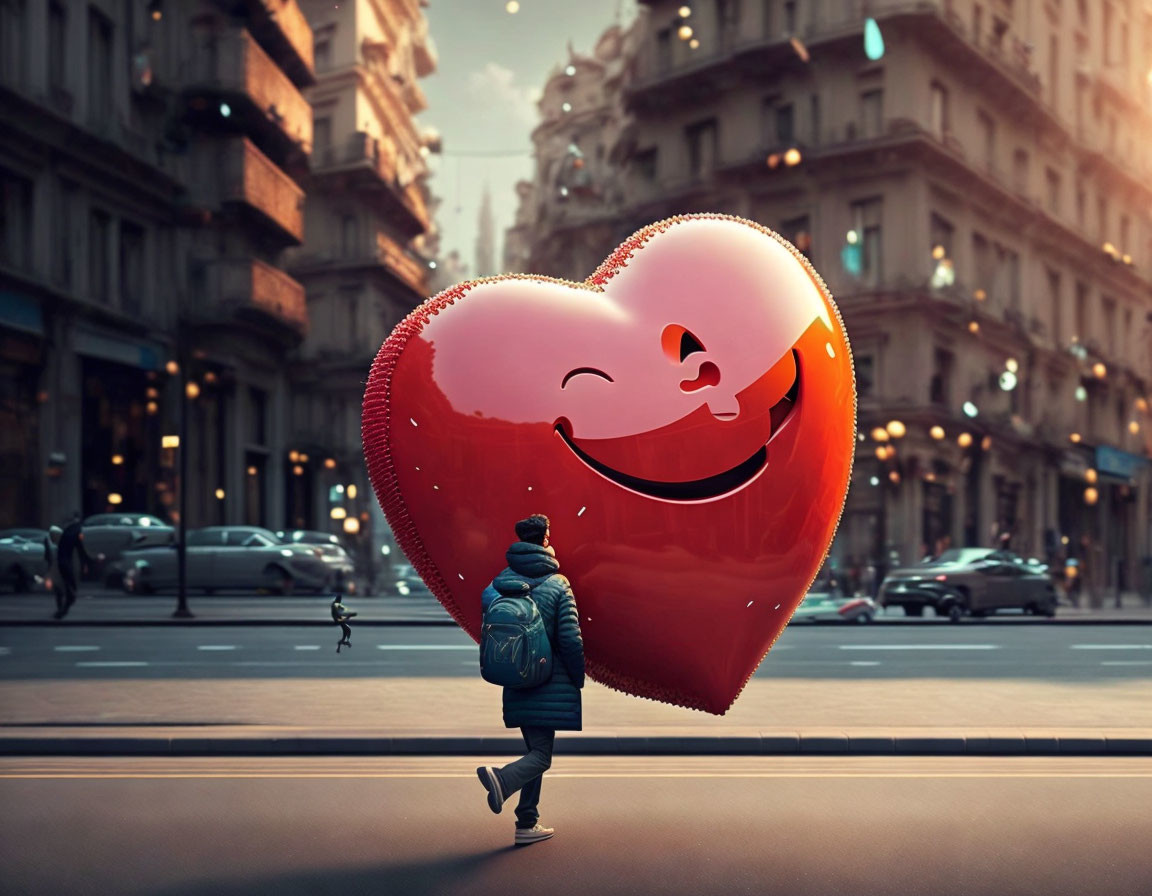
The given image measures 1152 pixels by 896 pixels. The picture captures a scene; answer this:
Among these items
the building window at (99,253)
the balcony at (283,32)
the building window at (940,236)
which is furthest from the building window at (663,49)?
the building window at (99,253)

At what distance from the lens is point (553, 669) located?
591 centimetres

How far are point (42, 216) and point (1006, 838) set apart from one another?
26.2 metres

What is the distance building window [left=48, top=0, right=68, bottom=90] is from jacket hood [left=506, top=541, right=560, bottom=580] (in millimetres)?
25960

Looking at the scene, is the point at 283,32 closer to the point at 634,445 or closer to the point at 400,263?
the point at 400,263

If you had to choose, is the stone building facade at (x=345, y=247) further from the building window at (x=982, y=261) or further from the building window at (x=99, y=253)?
the building window at (x=982, y=261)

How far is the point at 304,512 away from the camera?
4359cm

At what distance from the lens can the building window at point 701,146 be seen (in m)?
41.0

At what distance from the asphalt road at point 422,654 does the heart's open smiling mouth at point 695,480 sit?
7896 mm

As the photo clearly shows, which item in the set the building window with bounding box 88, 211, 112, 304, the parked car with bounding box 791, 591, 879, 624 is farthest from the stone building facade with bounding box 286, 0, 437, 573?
the parked car with bounding box 791, 591, 879, 624

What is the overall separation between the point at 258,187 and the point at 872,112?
57.2ft

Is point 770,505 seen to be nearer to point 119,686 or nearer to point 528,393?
point 528,393

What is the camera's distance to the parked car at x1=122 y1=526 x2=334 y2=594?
90.4 ft

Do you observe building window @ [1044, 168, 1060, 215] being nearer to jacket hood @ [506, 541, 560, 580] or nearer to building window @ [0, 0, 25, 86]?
building window @ [0, 0, 25, 86]

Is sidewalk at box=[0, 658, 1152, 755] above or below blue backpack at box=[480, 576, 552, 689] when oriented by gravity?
below
